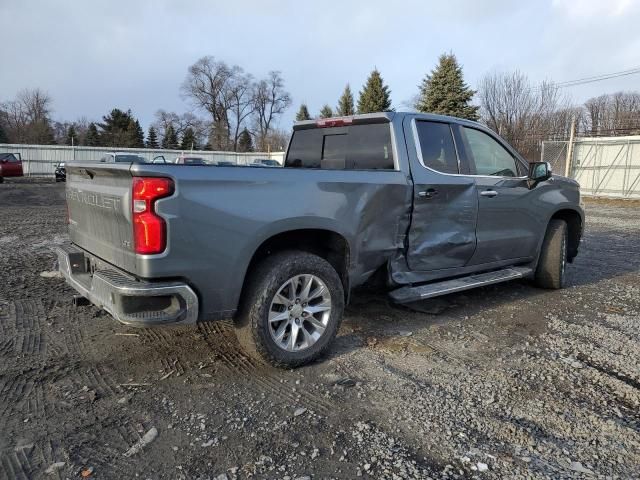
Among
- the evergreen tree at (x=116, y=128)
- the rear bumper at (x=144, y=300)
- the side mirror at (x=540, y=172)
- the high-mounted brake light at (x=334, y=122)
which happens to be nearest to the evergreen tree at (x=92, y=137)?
the evergreen tree at (x=116, y=128)

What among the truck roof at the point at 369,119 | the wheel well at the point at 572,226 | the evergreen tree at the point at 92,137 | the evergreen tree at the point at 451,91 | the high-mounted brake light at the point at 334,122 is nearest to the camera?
the truck roof at the point at 369,119

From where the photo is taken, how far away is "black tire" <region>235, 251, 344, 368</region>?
3305 mm

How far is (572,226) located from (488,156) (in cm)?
211

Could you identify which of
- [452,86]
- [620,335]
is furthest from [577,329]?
[452,86]

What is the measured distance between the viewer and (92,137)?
183 ft

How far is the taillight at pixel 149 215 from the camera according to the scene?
283 centimetres

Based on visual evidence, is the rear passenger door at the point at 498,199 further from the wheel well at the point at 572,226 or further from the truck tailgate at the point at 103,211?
the truck tailgate at the point at 103,211

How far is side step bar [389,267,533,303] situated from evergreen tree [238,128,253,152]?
6320 cm

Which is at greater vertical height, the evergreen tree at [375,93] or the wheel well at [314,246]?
the evergreen tree at [375,93]

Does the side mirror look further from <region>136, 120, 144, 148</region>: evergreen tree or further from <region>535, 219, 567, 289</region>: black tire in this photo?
<region>136, 120, 144, 148</region>: evergreen tree

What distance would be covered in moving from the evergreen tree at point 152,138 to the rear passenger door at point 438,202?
207 feet

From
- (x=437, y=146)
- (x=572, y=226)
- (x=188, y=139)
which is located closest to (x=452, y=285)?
(x=437, y=146)

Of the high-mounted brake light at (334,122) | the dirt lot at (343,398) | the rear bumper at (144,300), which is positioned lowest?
the dirt lot at (343,398)

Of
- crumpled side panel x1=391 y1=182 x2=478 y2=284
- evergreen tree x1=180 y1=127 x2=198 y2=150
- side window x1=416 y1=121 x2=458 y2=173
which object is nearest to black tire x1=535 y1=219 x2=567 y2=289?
crumpled side panel x1=391 y1=182 x2=478 y2=284
